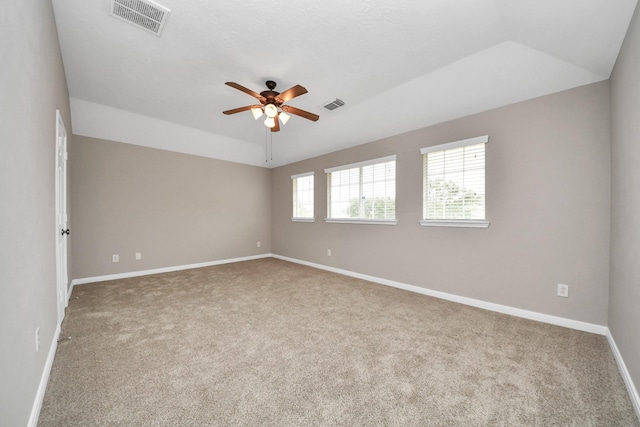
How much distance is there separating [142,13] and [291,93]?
1.43m

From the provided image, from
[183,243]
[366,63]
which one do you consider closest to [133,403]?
[366,63]

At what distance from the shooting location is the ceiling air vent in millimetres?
3633

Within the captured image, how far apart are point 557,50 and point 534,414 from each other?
112 inches

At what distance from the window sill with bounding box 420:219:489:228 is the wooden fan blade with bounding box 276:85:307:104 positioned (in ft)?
7.93

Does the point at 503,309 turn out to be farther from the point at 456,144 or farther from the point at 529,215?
the point at 456,144

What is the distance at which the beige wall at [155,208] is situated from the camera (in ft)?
13.4

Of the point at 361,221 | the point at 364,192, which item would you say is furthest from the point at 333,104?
the point at 361,221

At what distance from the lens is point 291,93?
271cm

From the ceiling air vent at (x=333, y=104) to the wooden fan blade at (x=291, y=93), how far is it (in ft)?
3.41

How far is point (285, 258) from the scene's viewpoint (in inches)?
242

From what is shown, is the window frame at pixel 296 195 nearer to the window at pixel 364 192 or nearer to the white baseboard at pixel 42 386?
the window at pixel 364 192

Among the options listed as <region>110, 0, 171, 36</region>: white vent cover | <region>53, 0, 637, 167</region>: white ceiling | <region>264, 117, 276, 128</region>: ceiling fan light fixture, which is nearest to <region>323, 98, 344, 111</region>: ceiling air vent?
<region>53, 0, 637, 167</region>: white ceiling

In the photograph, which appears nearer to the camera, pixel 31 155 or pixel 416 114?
pixel 31 155

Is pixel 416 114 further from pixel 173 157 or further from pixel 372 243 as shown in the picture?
pixel 173 157
